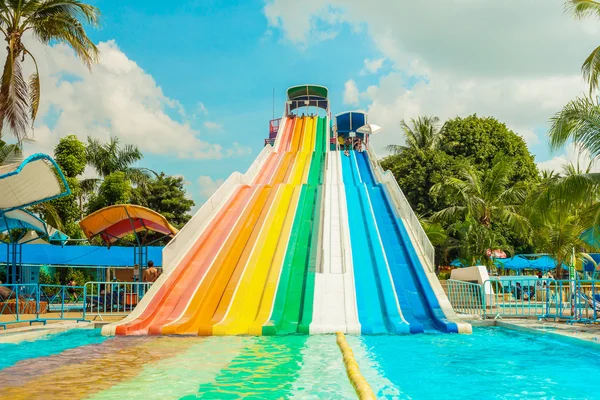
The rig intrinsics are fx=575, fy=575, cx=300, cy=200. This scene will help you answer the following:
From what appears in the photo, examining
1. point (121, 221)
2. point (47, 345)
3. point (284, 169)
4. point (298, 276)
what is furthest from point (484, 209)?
point (47, 345)

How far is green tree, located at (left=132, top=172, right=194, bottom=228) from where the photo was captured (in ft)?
132

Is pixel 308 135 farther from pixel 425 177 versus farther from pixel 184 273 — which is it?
pixel 184 273

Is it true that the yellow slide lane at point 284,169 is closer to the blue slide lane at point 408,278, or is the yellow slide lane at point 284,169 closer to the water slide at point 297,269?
the water slide at point 297,269

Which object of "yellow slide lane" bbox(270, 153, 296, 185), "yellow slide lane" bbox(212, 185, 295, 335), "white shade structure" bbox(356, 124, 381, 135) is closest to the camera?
"yellow slide lane" bbox(212, 185, 295, 335)

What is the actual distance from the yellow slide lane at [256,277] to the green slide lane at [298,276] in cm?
37

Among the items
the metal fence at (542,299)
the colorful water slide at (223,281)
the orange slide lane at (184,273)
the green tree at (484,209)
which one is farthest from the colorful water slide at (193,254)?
the green tree at (484,209)

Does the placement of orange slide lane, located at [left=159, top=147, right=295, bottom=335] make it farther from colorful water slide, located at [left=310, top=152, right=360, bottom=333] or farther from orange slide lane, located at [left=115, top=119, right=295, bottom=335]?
colorful water slide, located at [left=310, top=152, right=360, bottom=333]

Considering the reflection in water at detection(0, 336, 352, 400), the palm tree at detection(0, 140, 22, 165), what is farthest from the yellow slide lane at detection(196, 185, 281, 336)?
the palm tree at detection(0, 140, 22, 165)

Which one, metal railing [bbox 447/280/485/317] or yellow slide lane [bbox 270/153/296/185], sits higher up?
yellow slide lane [bbox 270/153/296/185]

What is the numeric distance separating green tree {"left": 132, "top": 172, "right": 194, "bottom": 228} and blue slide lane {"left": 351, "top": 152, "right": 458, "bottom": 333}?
80.9 feet

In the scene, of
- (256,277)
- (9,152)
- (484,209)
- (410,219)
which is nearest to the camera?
(256,277)

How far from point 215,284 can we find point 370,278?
3485 mm

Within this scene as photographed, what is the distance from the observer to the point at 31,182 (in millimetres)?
11609

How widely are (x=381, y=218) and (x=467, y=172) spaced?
32.8ft
